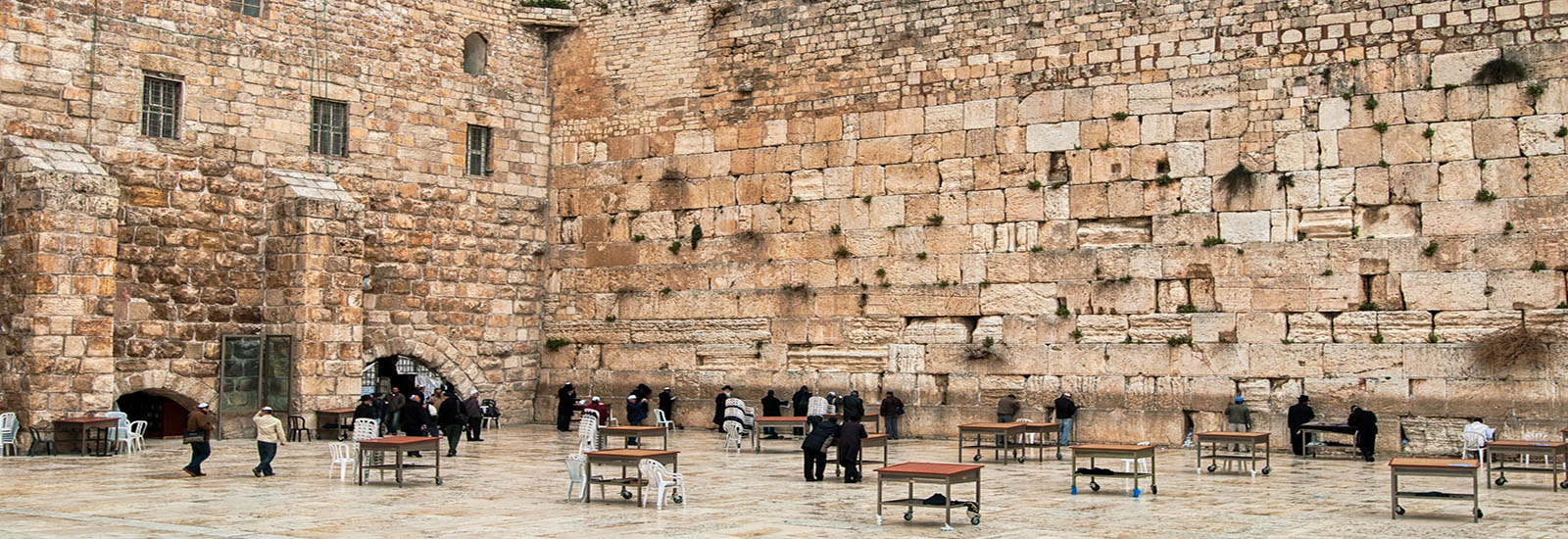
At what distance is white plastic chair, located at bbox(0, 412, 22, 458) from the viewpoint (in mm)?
15820

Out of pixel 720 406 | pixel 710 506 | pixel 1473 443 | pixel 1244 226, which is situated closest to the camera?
pixel 710 506

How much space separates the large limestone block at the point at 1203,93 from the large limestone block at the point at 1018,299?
2593 millimetres

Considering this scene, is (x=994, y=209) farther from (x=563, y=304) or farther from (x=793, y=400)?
(x=563, y=304)

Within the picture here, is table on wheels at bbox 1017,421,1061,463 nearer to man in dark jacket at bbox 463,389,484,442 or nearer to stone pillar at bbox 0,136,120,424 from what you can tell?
man in dark jacket at bbox 463,389,484,442

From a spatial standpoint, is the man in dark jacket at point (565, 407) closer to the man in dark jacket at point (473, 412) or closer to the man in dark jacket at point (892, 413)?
the man in dark jacket at point (473, 412)

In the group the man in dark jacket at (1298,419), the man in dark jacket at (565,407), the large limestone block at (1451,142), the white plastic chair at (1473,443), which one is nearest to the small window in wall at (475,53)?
the man in dark jacket at (565,407)

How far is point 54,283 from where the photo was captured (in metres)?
16.3

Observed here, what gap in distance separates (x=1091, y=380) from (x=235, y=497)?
32.8 feet

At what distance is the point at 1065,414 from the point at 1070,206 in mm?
2505

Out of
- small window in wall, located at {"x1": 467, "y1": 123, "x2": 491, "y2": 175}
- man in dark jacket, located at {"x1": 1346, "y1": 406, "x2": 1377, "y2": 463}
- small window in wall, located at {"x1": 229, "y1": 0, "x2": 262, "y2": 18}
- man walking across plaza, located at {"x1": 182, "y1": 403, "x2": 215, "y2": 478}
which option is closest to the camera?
man walking across plaza, located at {"x1": 182, "y1": 403, "x2": 215, "y2": 478}

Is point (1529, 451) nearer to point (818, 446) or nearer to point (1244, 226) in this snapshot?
point (1244, 226)

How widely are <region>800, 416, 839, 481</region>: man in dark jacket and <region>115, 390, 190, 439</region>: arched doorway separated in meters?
9.10

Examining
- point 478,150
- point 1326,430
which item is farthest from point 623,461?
point 478,150

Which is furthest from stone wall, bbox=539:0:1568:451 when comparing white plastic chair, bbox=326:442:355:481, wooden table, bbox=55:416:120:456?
white plastic chair, bbox=326:442:355:481
